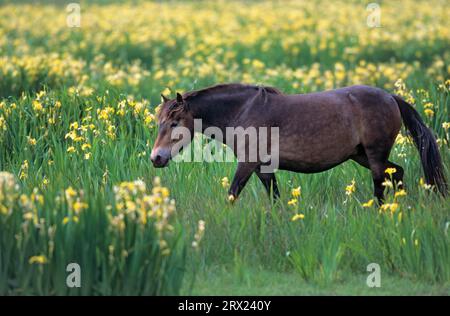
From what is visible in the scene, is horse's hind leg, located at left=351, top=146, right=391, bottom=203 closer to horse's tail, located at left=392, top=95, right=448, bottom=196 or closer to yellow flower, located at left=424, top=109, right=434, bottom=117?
horse's tail, located at left=392, top=95, right=448, bottom=196

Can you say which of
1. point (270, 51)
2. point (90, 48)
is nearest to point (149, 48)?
point (90, 48)

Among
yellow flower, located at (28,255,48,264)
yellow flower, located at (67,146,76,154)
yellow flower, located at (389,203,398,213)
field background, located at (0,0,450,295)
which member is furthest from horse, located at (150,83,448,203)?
yellow flower, located at (28,255,48,264)

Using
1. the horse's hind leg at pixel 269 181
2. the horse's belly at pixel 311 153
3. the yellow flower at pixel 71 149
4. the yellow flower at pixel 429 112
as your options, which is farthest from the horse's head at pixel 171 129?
the yellow flower at pixel 429 112

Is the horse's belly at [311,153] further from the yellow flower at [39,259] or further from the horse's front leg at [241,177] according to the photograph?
the yellow flower at [39,259]

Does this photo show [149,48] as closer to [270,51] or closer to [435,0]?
[270,51]

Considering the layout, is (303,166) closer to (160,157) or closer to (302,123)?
(302,123)

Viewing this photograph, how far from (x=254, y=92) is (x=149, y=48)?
9.78 meters

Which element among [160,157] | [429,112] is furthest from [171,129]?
[429,112]

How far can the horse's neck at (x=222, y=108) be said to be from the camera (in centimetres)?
705

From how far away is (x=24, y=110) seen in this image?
351 inches

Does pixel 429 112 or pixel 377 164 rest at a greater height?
pixel 429 112

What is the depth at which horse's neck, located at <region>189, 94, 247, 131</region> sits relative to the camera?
23.1 ft

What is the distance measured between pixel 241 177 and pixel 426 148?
63.1 inches

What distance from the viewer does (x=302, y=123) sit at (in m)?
6.96
